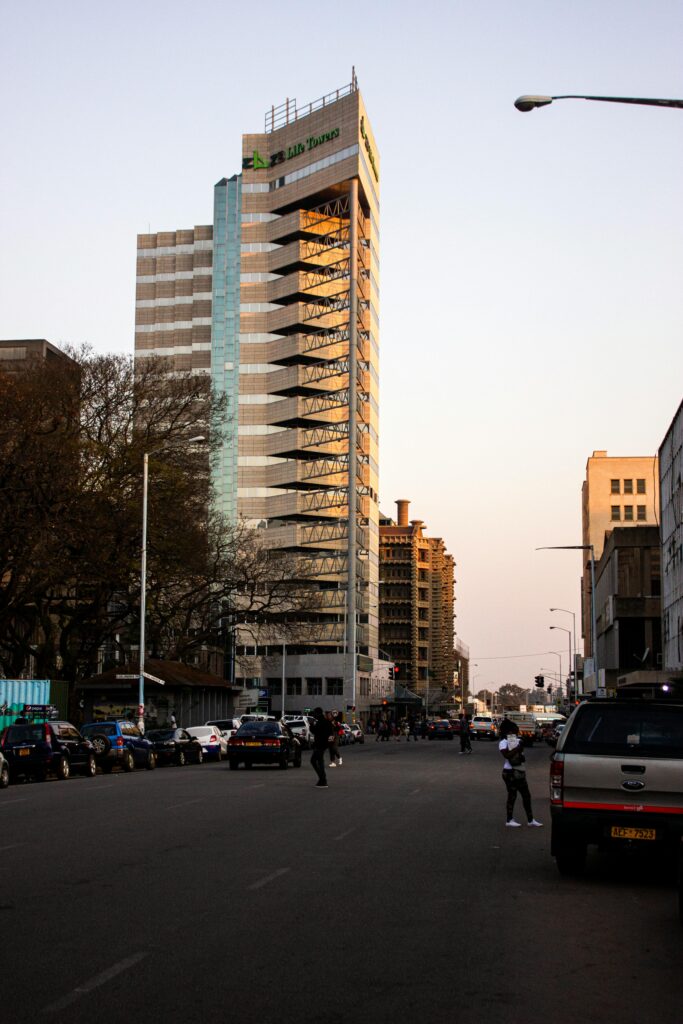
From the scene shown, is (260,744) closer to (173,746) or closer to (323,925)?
(173,746)

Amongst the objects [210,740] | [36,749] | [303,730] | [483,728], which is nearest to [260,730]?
[36,749]

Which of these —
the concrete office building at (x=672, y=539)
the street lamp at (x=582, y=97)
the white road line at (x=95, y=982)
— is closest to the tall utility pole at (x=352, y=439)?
the concrete office building at (x=672, y=539)

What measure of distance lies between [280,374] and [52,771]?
95419mm

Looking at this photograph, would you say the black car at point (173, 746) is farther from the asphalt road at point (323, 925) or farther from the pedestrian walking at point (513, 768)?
the pedestrian walking at point (513, 768)

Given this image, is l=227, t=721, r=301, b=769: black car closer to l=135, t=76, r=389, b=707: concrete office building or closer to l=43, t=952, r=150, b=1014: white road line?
l=43, t=952, r=150, b=1014: white road line

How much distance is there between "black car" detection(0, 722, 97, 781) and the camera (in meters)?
32.9

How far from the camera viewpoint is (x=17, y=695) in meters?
45.2

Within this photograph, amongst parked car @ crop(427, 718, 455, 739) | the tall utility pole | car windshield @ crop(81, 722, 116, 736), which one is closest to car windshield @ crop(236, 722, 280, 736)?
car windshield @ crop(81, 722, 116, 736)

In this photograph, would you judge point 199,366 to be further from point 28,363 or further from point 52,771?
point 52,771

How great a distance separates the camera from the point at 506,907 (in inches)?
442

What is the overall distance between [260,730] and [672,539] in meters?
37.4

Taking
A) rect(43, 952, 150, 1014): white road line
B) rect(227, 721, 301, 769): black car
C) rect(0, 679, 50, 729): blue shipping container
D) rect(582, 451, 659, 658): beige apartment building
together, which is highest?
rect(582, 451, 659, 658): beige apartment building

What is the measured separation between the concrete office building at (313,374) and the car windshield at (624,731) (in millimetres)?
106876

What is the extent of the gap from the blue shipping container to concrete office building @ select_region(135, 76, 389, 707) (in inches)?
2915
